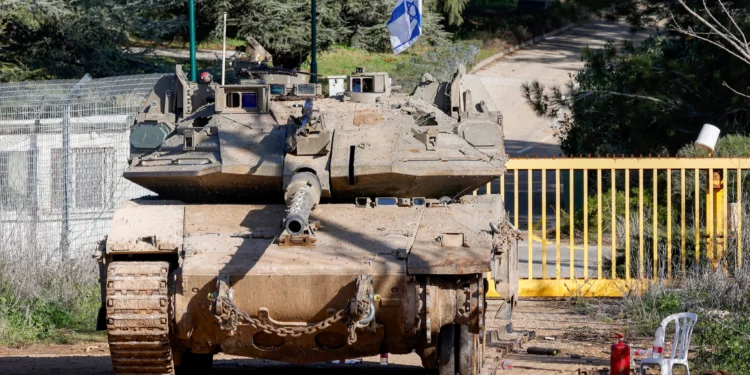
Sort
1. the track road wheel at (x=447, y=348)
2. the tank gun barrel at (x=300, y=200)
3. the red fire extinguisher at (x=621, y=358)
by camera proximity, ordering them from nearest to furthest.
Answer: the tank gun barrel at (x=300, y=200) → the track road wheel at (x=447, y=348) → the red fire extinguisher at (x=621, y=358)

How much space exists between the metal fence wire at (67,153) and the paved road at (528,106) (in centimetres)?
567

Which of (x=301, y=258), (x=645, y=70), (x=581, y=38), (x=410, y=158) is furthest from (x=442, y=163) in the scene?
(x=581, y=38)

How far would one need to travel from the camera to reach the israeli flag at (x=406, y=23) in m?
18.4

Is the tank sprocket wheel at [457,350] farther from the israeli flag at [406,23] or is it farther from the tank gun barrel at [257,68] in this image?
the israeli flag at [406,23]

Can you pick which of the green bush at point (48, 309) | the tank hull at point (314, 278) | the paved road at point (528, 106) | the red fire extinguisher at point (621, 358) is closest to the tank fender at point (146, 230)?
the tank hull at point (314, 278)

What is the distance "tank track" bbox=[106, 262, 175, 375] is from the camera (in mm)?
9203

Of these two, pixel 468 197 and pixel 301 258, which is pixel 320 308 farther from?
pixel 468 197

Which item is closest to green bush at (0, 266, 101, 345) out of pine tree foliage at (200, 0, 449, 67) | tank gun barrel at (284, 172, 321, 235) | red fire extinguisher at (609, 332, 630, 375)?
tank gun barrel at (284, 172, 321, 235)

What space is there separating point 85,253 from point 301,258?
6112 millimetres

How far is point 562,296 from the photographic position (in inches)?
592

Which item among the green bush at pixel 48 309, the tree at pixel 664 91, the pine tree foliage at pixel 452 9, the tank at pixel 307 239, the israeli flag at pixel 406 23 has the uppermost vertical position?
the pine tree foliage at pixel 452 9

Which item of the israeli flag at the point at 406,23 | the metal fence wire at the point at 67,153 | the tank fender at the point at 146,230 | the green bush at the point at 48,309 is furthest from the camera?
the israeli flag at the point at 406,23

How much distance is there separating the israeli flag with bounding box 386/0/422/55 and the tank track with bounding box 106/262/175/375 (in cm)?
965

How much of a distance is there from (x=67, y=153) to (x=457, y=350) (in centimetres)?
696
